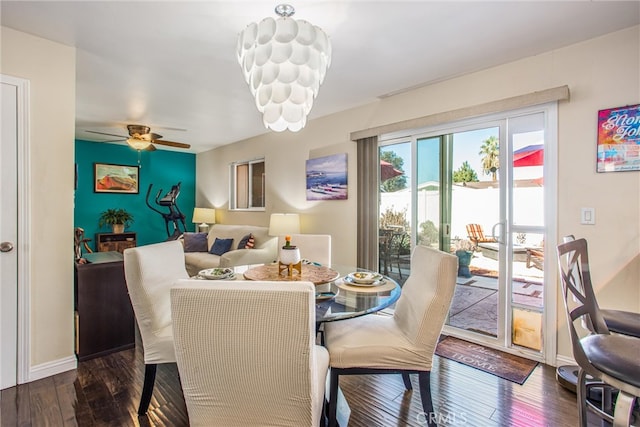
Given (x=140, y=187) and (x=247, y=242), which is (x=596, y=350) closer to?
(x=247, y=242)

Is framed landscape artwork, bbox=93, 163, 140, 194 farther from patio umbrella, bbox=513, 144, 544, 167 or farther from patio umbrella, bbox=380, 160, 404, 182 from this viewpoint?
patio umbrella, bbox=513, 144, 544, 167

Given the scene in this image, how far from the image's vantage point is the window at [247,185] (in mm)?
5422

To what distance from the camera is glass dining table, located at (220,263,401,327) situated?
5.17 ft

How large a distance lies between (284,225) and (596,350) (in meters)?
3.30

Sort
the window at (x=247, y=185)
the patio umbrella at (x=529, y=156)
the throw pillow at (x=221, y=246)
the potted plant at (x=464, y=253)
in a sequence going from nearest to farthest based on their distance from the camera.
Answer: the patio umbrella at (x=529, y=156)
the potted plant at (x=464, y=253)
the throw pillow at (x=221, y=246)
the window at (x=247, y=185)

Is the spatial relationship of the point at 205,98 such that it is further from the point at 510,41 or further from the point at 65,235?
the point at 510,41

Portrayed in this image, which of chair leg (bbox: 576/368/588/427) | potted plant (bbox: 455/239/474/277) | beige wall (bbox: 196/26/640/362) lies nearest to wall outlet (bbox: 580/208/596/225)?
beige wall (bbox: 196/26/640/362)

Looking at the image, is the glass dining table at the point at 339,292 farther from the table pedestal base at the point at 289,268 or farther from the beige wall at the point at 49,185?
the beige wall at the point at 49,185

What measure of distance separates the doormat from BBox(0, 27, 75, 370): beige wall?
9.69ft

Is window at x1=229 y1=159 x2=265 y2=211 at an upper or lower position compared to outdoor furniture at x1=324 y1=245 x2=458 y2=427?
upper

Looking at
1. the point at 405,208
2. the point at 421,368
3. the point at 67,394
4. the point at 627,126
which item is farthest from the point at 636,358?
the point at 67,394

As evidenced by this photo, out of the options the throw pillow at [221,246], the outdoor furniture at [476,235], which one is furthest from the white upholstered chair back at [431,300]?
the throw pillow at [221,246]

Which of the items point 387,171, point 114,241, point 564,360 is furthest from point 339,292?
point 114,241

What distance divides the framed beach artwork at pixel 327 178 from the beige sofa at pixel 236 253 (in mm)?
869
